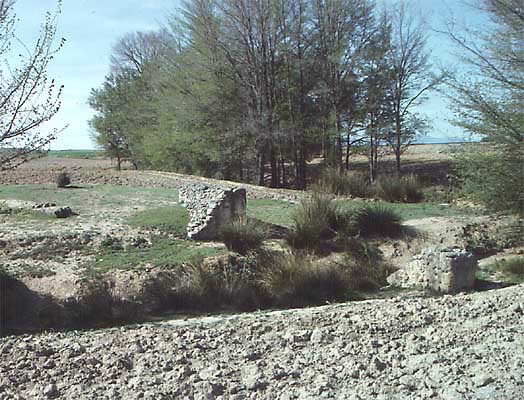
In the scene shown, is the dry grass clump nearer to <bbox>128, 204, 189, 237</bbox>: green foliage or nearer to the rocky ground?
<bbox>128, 204, 189, 237</bbox>: green foliage

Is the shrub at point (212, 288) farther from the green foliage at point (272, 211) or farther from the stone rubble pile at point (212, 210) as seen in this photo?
the green foliage at point (272, 211)

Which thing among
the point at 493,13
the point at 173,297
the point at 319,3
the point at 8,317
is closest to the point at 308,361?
the point at 173,297

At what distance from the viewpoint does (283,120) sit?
2688 cm

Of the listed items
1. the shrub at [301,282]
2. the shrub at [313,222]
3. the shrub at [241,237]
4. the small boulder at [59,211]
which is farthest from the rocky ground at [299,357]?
the small boulder at [59,211]

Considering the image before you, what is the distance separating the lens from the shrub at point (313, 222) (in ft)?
41.5

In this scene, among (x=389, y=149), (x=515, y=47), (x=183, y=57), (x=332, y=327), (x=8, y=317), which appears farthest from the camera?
(x=389, y=149)

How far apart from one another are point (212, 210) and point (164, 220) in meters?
1.67

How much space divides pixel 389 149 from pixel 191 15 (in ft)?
35.9

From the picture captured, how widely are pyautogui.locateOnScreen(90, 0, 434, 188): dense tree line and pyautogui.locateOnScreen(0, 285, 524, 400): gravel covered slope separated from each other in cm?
1937

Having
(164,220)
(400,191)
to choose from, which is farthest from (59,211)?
(400,191)

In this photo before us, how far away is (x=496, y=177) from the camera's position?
45.2ft

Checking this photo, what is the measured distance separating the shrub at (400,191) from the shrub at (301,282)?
8.77 metres

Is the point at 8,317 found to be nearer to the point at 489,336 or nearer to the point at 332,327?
the point at 332,327

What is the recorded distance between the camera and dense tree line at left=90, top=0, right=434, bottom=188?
2505 centimetres
